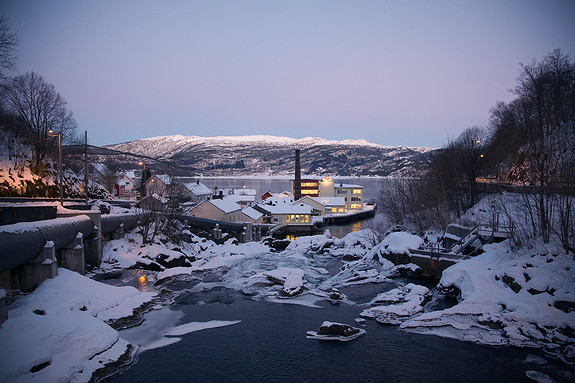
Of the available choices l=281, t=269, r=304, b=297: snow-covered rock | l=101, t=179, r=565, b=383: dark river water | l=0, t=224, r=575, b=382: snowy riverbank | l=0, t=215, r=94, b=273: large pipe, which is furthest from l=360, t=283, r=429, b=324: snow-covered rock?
l=0, t=215, r=94, b=273: large pipe

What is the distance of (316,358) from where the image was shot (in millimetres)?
13086

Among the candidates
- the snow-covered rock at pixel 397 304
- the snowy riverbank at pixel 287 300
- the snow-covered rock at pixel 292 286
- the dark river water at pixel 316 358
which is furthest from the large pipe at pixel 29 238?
the snow-covered rock at pixel 397 304

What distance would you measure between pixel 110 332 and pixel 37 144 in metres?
30.0

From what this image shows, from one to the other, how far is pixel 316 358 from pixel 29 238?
11900mm

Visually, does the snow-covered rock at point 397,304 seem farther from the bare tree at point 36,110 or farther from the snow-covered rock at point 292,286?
the bare tree at point 36,110

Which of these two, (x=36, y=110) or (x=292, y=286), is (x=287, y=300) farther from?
(x=36, y=110)

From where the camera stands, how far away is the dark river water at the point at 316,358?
460 inches

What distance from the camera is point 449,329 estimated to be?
15.3 meters

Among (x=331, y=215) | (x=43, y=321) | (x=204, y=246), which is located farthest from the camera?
(x=331, y=215)

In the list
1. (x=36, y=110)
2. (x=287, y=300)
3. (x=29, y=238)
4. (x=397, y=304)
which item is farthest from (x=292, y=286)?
(x=36, y=110)

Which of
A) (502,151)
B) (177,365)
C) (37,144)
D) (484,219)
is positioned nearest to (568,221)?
(484,219)

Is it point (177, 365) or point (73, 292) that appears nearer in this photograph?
point (177, 365)

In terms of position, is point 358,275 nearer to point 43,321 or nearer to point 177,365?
point 177,365

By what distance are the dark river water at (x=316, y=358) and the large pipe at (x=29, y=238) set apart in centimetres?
573
